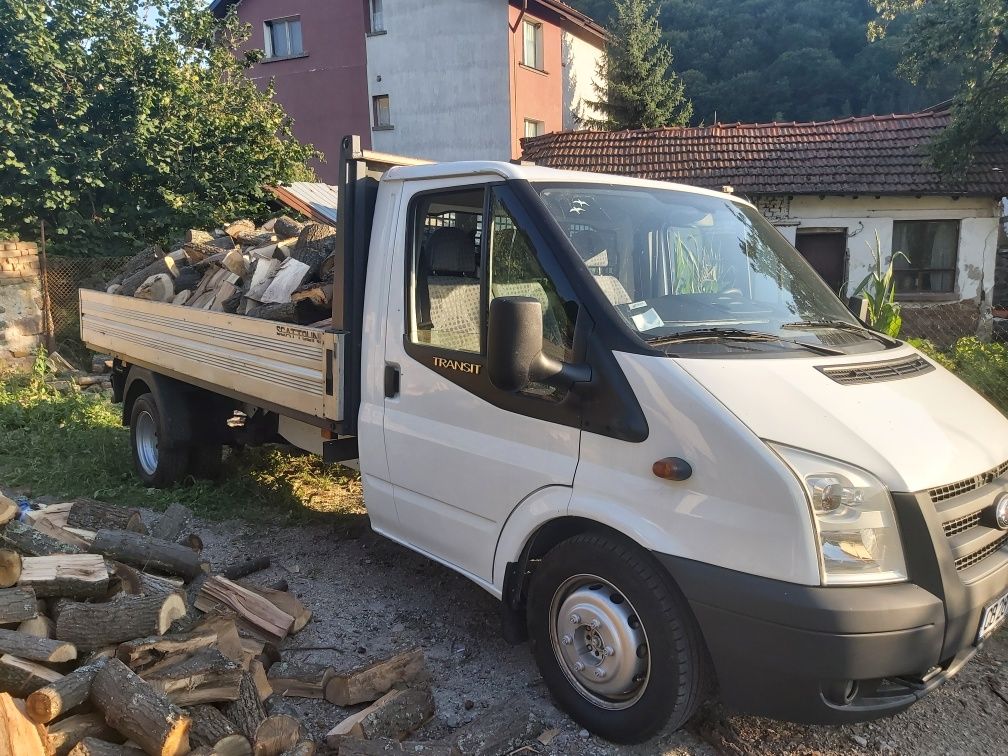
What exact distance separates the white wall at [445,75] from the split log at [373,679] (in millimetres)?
20148

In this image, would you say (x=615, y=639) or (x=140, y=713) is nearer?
(x=140, y=713)

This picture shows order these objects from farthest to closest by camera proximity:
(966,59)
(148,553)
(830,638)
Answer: (966,59)
(148,553)
(830,638)

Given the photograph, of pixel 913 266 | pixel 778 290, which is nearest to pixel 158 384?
pixel 778 290

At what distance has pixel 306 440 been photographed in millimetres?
4656

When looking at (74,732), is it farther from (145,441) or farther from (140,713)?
(145,441)

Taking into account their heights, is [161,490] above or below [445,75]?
below

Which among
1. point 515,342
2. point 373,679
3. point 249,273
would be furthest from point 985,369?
point 249,273

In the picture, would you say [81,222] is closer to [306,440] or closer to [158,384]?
[158,384]

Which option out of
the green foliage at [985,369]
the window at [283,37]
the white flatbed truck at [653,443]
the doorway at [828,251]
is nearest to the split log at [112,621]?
the white flatbed truck at [653,443]

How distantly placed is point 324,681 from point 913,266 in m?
14.8

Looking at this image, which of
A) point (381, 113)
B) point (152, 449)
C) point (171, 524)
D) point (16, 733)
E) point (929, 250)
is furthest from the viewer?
point (381, 113)

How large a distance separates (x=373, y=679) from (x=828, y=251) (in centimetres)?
1399

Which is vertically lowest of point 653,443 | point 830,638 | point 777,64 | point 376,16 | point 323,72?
point 830,638

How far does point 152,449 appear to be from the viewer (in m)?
6.12
